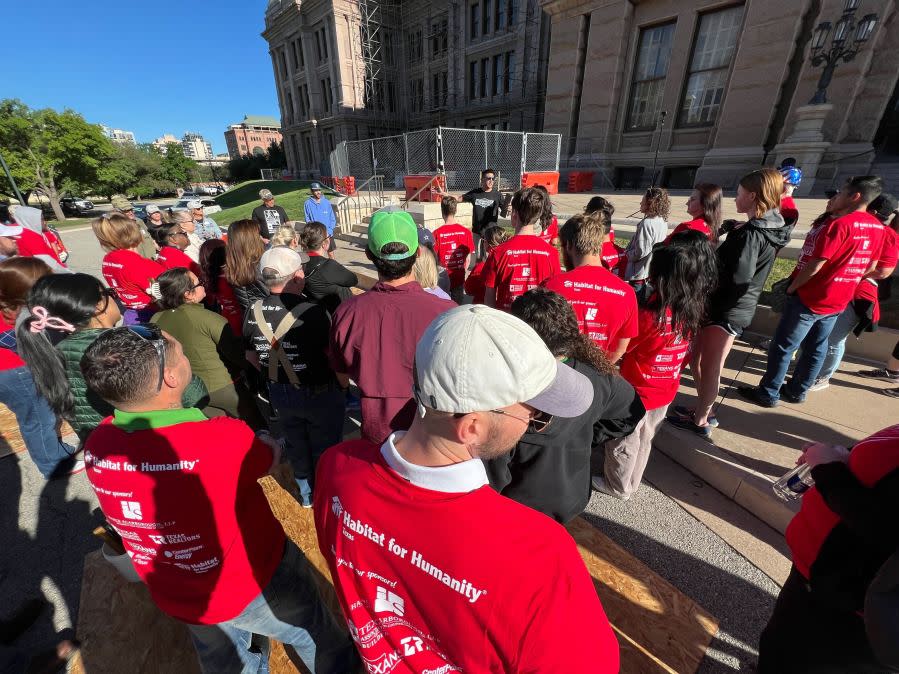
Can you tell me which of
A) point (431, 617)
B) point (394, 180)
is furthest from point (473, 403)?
point (394, 180)

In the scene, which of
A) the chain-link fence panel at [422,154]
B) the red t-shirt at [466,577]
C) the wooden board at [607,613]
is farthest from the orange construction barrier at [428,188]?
the red t-shirt at [466,577]

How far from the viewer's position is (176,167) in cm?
6244

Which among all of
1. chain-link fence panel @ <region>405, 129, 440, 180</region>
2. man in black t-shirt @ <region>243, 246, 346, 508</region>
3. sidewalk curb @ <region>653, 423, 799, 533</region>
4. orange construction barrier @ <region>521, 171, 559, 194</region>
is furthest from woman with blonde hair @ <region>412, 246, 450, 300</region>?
chain-link fence panel @ <region>405, 129, 440, 180</region>

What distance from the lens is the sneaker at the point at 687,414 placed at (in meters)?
3.65

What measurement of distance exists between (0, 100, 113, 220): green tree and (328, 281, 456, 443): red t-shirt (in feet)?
143

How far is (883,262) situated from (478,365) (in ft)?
16.0

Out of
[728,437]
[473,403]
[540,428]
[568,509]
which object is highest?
[473,403]

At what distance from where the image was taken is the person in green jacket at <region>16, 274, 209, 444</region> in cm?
224

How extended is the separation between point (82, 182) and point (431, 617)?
4931 cm

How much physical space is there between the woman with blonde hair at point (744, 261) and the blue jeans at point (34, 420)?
5.46m

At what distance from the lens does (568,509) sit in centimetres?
197

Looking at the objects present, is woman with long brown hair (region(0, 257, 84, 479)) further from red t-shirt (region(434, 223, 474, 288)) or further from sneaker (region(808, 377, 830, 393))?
sneaker (region(808, 377, 830, 393))

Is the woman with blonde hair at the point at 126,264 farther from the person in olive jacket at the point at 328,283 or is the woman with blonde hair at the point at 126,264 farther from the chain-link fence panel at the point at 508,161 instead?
the chain-link fence panel at the point at 508,161

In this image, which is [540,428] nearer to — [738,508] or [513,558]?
[513,558]
